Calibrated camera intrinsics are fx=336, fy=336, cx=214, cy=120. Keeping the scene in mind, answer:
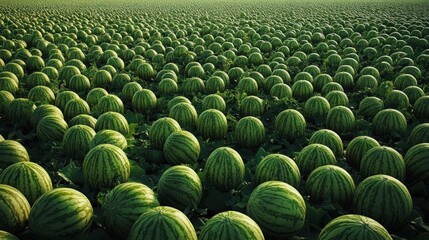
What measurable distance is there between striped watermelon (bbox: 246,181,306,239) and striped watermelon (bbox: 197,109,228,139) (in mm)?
2717

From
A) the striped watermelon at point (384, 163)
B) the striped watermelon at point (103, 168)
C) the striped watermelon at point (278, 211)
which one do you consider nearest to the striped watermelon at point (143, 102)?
the striped watermelon at point (103, 168)

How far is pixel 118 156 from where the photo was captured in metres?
4.91

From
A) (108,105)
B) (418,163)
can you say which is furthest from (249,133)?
(108,105)

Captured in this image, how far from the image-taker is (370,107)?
7.52m

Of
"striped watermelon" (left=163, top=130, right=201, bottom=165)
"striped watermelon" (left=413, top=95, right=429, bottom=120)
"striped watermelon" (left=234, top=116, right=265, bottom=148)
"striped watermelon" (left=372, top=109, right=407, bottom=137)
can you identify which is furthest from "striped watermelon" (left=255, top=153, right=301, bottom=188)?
"striped watermelon" (left=413, top=95, right=429, bottom=120)

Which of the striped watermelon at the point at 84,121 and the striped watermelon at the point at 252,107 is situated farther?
the striped watermelon at the point at 252,107

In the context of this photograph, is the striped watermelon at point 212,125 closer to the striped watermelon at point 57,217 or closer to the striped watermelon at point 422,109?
the striped watermelon at point 57,217

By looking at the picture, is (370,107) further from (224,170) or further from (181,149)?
(181,149)

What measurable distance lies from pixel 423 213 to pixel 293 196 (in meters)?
2.06

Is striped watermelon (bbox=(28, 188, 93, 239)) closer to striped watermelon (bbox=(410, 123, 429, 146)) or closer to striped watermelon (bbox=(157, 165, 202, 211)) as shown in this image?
striped watermelon (bbox=(157, 165, 202, 211))

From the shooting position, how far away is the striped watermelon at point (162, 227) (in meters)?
3.33

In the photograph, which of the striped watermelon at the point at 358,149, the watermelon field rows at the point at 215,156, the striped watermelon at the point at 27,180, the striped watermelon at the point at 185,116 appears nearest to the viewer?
the watermelon field rows at the point at 215,156

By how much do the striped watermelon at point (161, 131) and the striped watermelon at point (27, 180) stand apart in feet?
6.92

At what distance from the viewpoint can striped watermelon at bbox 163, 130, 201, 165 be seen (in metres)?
5.62
